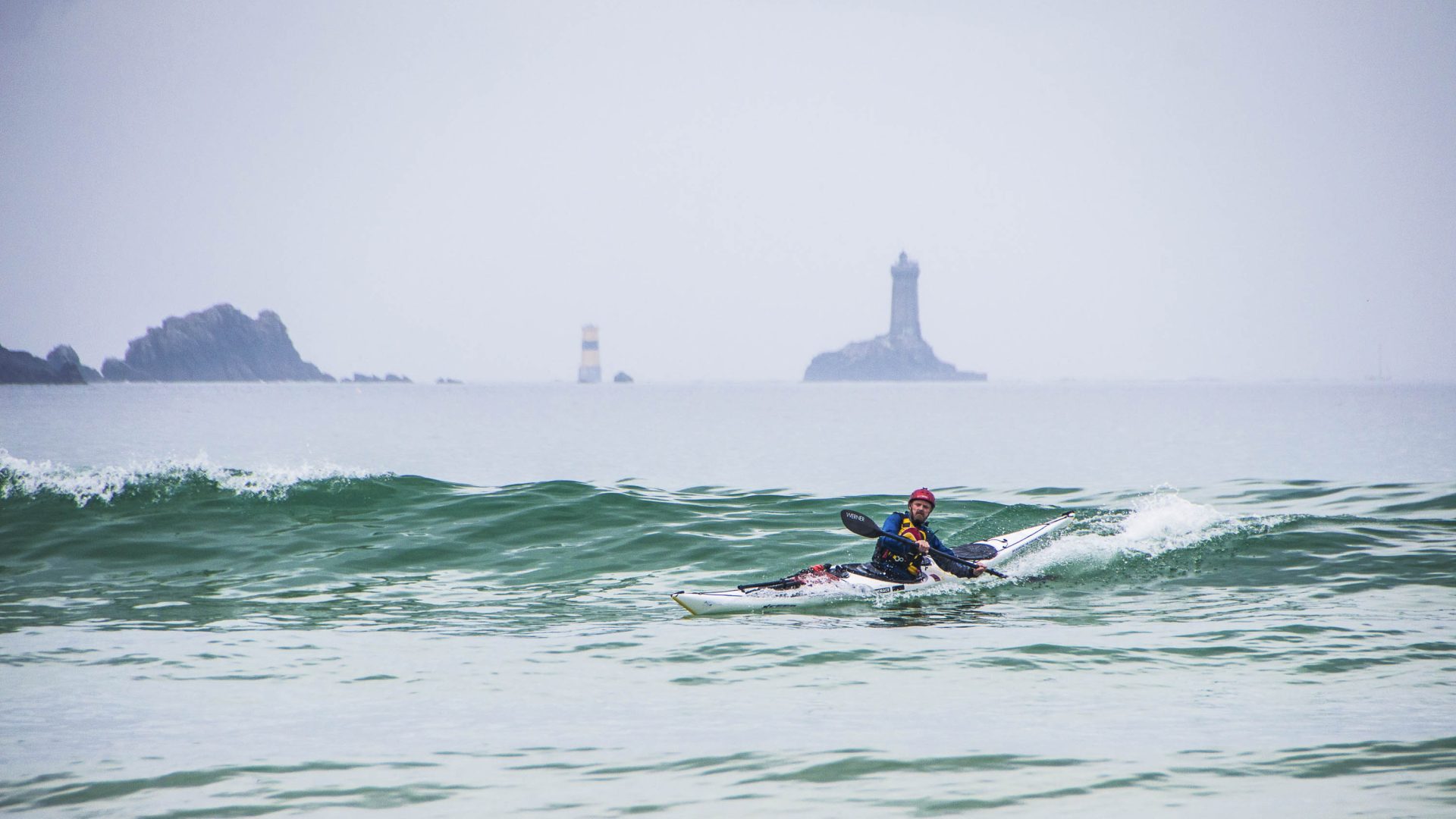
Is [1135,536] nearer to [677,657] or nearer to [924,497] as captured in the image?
[924,497]

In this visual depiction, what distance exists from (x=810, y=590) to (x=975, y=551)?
114 inches

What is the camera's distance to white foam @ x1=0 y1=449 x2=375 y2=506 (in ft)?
85.6

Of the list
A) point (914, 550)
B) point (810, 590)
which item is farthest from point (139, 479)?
point (914, 550)

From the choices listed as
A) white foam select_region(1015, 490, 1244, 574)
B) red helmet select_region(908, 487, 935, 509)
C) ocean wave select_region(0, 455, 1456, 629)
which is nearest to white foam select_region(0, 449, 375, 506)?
ocean wave select_region(0, 455, 1456, 629)

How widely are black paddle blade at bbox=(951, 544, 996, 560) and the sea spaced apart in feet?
1.93

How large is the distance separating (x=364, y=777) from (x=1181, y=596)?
11282 millimetres

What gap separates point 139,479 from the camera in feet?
88.6

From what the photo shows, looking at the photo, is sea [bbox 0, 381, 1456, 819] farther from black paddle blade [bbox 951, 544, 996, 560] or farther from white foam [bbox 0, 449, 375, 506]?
black paddle blade [bbox 951, 544, 996, 560]

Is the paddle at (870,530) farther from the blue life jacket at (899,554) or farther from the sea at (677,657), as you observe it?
the sea at (677,657)

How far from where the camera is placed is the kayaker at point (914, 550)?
15648 mm

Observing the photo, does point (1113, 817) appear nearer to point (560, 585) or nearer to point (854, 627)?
point (854, 627)

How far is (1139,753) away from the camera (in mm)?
Result: 8758

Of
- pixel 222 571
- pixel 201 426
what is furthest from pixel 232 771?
pixel 201 426

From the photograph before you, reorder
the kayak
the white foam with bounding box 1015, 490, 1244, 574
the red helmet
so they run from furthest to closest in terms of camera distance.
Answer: the white foam with bounding box 1015, 490, 1244, 574
the red helmet
the kayak
